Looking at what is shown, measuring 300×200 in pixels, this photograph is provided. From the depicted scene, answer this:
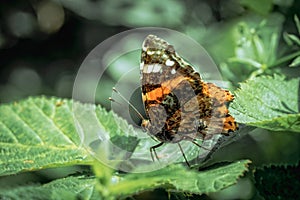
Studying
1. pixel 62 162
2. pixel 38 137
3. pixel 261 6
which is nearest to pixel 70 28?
pixel 261 6

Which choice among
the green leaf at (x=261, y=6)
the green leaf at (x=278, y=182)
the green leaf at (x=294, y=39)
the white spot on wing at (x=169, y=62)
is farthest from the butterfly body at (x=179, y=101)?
the green leaf at (x=261, y=6)

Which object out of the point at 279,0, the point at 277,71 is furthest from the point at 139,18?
the point at 277,71

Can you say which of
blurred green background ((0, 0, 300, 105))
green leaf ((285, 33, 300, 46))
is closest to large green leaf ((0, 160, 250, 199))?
green leaf ((285, 33, 300, 46))

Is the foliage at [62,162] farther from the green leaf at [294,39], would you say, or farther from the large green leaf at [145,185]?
the green leaf at [294,39]

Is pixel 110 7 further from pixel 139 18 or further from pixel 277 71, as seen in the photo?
pixel 277 71

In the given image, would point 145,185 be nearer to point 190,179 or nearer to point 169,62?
point 190,179

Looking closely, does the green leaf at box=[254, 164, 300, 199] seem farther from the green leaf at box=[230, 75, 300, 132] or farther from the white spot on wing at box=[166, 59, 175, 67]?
the white spot on wing at box=[166, 59, 175, 67]
